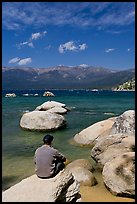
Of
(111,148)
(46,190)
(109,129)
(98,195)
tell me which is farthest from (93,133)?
(46,190)

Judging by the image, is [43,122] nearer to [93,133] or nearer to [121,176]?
[93,133]

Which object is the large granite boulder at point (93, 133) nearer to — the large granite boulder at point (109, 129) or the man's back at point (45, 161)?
the large granite boulder at point (109, 129)

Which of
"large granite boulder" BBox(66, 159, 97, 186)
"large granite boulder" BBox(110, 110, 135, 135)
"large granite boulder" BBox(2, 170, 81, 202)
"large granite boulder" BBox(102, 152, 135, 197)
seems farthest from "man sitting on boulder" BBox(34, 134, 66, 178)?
"large granite boulder" BBox(110, 110, 135, 135)

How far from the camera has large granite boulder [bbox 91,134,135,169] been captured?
483 inches

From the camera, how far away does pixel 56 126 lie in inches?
963

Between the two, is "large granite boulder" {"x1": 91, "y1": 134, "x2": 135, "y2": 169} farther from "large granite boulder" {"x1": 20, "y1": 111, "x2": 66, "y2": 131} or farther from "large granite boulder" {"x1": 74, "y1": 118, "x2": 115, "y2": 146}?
"large granite boulder" {"x1": 20, "y1": 111, "x2": 66, "y2": 131}

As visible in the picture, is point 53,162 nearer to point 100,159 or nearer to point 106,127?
point 100,159

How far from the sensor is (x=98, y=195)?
9602 millimetres

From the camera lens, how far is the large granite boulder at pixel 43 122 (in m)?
24.1

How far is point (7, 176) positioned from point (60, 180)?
5.09 metres

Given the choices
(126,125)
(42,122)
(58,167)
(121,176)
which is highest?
(126,125)

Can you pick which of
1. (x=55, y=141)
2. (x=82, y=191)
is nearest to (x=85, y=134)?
(x=55, y=141)

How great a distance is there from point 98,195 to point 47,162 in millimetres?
2619

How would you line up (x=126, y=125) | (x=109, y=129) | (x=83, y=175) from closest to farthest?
(x=83, y=175), (x=126, y=125), (x=109, y=129)
